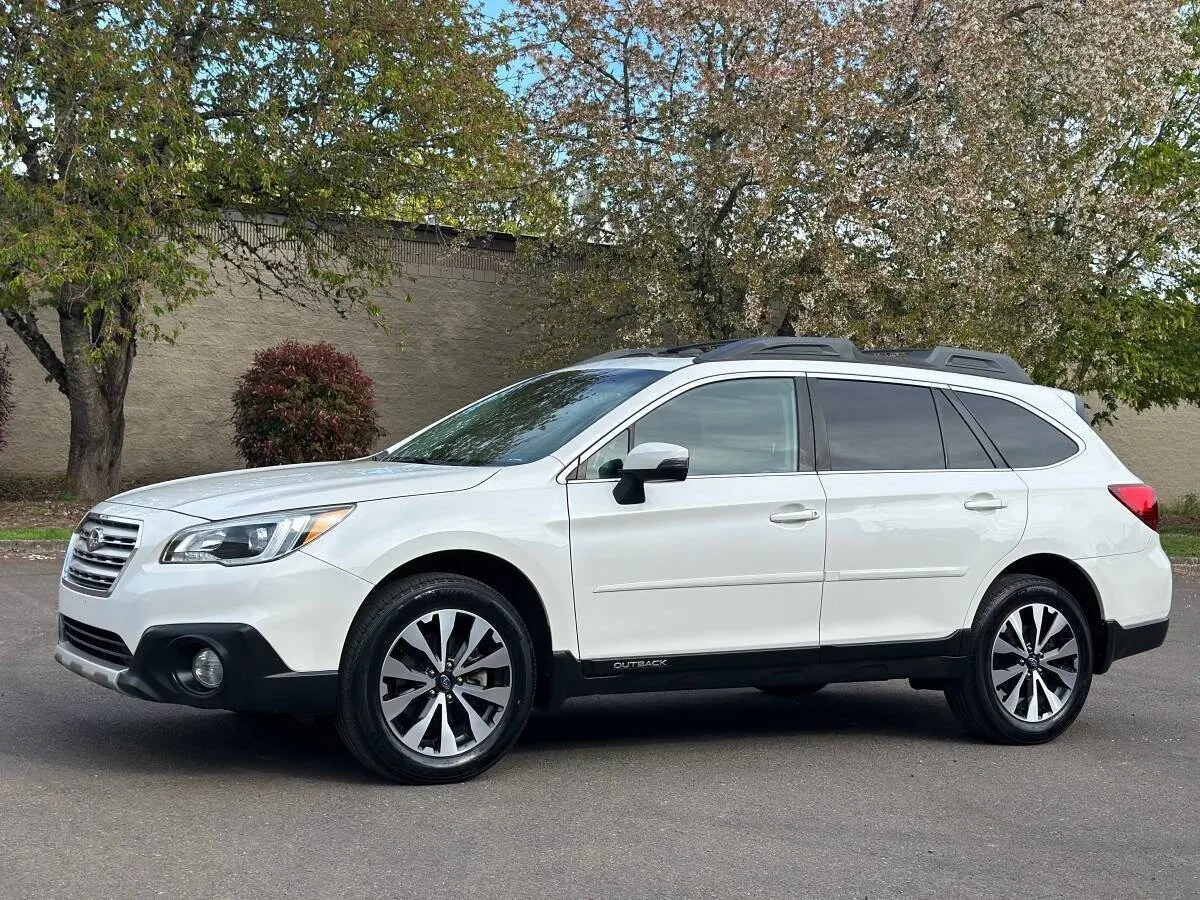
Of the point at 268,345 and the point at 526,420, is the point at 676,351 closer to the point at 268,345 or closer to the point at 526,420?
the point at 526,420

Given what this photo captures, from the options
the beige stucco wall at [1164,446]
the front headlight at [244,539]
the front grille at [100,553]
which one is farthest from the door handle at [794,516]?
the beige stucco wall at [1164,446]

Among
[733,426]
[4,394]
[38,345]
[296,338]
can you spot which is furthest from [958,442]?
[296,338]

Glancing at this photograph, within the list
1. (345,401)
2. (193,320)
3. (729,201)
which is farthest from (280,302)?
(729,201)

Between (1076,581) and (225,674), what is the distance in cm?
427

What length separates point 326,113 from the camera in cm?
1661

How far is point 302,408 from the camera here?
19.5 m

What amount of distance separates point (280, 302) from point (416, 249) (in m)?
2.30

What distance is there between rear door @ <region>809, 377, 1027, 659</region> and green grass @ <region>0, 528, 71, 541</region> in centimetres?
1029

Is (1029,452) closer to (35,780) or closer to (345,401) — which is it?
(35,780)

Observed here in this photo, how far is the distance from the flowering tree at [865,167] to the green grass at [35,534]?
7236 mm

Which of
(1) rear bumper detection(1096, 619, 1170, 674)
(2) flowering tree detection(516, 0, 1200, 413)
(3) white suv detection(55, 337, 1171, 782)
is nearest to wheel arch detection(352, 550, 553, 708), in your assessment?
(3) white suv detection(55, 337, 1171, 782)

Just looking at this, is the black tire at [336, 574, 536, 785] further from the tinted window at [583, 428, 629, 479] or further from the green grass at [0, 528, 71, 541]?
the green grass at [0, 528, 71, 541]

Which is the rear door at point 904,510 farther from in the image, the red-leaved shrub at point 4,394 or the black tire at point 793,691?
the red-leaved shrub at point 4,394

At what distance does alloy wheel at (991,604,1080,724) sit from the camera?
7.36m
